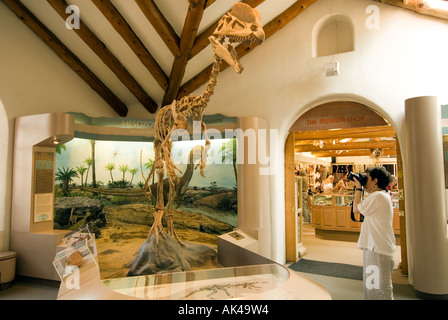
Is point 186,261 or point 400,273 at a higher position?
point 186,261

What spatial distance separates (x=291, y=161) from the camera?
6.11 m

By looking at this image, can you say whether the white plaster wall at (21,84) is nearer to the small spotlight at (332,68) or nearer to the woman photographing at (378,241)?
the small spotlight at (332,68)

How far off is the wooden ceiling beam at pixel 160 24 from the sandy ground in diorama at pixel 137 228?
130 inches

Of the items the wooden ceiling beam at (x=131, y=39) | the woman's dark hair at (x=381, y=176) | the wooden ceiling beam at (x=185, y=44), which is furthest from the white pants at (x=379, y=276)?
the wooden ceiling beam at (x=131, y=39)

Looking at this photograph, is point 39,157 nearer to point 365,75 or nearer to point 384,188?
point 384,188

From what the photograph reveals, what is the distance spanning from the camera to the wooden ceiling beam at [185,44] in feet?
15.5

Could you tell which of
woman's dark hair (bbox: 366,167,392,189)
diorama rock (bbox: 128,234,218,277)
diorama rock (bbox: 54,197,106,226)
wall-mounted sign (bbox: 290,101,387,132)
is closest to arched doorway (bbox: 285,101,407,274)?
wall-mounted sign (bbox: 290,101,387,132)

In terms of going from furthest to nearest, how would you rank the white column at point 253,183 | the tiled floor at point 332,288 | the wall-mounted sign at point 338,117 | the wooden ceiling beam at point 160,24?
the wall-mounted sign at point 338,117, the white column at point 253,183, the wooden ceiling beam at point 160,24, the tiled floor at point 332,288

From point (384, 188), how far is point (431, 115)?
1.90 metres

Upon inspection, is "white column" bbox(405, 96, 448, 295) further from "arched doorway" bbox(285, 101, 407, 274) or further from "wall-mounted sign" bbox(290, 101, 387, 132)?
"wall-mounted sign" bbox(290, 101, 387, 132)

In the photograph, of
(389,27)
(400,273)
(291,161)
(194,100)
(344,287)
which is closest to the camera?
(194,100)

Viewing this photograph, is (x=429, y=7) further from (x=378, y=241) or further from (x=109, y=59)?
(x=109, y=59)
